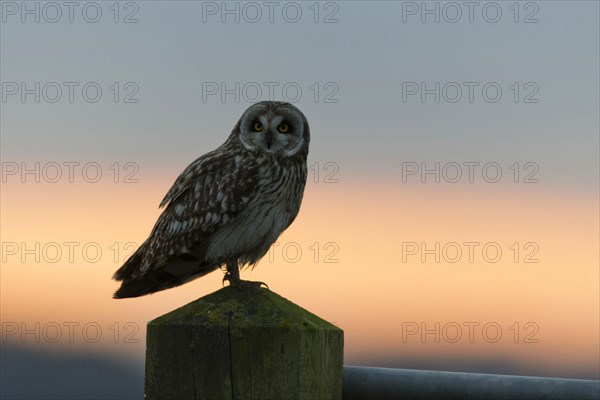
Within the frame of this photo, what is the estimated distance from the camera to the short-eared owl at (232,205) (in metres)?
5.04

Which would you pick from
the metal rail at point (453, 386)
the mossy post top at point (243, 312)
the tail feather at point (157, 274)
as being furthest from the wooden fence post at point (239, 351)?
the tail feather at point (157, 274)

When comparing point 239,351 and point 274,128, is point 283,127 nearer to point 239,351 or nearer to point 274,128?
point 274,128

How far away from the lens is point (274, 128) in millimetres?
5453

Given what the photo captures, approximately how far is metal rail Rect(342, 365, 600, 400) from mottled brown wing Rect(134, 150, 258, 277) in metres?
2.59

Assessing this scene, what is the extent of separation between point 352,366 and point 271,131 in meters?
3.10

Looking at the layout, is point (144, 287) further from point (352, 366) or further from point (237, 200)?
point (352, 366)

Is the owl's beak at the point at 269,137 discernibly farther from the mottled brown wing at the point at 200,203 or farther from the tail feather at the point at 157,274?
the tail feather at the point at 157,274

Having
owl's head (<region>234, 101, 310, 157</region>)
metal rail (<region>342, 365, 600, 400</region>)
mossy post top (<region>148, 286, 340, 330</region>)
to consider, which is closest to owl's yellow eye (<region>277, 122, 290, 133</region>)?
owl's head (<region>234, 101, 310, 157</region>)

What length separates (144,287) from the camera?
4887 mm

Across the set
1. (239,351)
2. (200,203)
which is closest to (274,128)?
(200,203)

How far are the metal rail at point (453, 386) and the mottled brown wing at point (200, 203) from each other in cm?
259

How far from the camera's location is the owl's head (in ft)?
17.7

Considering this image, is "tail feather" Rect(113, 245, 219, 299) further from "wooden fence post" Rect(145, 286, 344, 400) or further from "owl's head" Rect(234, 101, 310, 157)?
"wooden fence post" Rect(145, 286, 344, 400)

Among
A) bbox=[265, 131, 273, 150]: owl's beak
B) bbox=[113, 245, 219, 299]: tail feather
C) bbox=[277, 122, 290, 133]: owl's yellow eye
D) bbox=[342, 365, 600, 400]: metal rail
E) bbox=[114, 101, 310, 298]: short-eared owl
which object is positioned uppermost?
bbox=[277, 122, 290, 133]: owl's yellow eye
